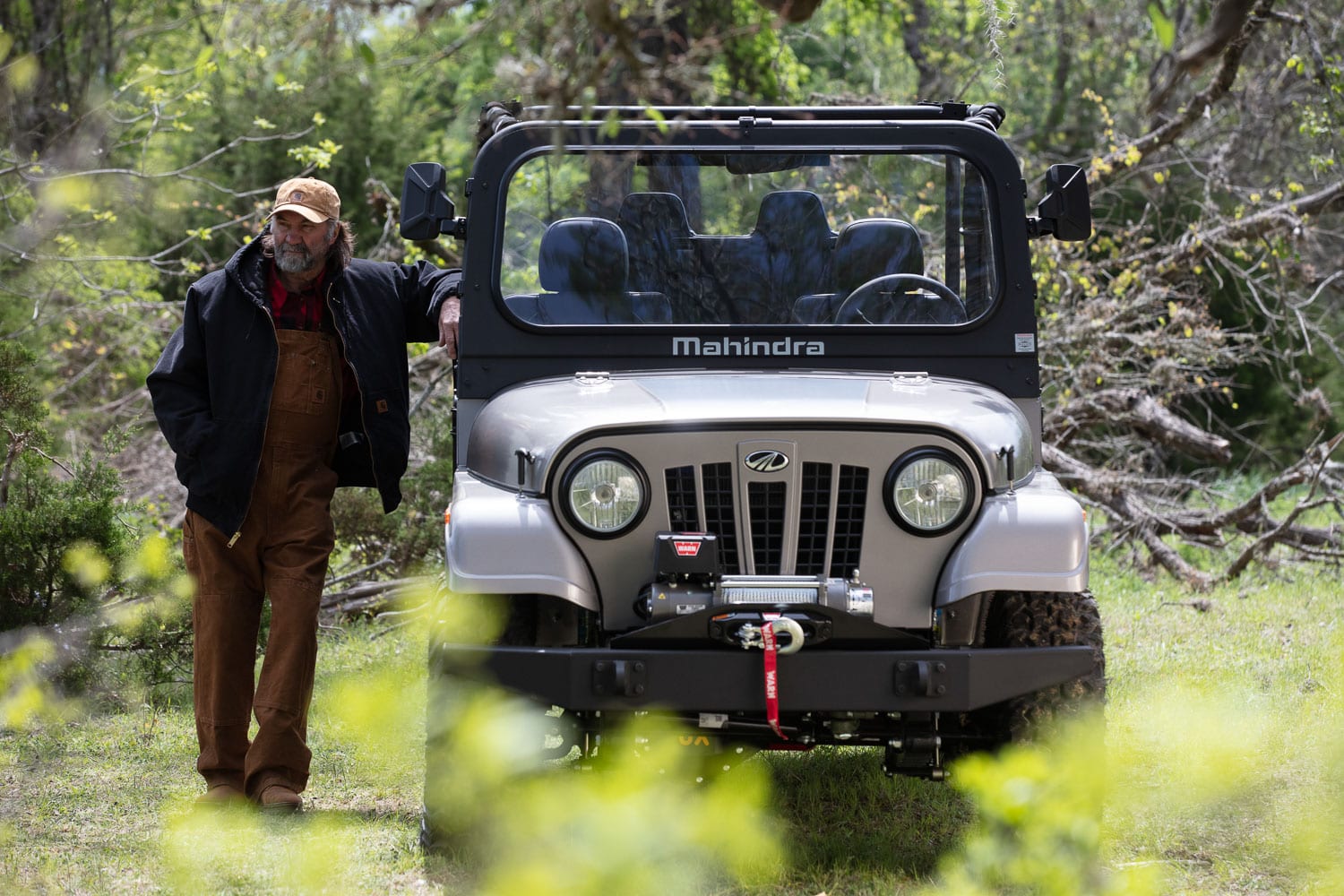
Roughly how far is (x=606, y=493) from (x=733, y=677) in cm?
57

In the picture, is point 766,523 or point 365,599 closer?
point 766,523

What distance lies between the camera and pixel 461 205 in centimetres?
1300

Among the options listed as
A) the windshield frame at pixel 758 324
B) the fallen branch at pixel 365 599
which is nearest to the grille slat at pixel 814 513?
the windshield frame at pixel 758 324

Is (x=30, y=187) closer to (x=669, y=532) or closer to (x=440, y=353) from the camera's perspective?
(x=440, y=353)

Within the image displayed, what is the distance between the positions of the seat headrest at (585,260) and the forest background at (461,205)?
572mm

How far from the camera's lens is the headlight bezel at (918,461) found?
3879 mm

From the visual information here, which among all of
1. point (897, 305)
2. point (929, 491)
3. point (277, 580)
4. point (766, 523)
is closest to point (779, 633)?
point (766, 523)

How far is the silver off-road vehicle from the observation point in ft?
12.2

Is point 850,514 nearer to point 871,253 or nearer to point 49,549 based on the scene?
point 871,253

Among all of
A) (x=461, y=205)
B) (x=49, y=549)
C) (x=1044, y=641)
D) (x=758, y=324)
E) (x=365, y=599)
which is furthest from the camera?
(x=461, y=205)

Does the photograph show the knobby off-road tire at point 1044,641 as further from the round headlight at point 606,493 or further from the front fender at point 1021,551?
the round headlight at point 606,493

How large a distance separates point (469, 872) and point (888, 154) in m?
2.50

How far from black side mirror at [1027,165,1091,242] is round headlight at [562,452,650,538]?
174 centimetres

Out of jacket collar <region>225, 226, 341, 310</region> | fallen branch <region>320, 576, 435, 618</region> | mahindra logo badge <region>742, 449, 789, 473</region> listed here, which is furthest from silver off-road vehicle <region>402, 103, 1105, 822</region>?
fallen branch <region>320, 576, 435, 618</region>
